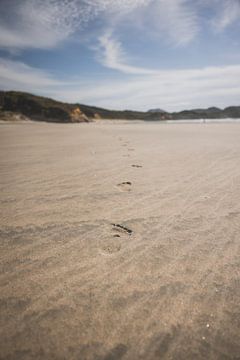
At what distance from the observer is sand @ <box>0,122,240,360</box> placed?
1.06 metres

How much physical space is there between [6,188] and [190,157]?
3184 mm

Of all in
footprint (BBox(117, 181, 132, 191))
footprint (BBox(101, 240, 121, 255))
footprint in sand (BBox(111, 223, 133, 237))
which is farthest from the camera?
footprint (BBox(117, 181, 132, 191))

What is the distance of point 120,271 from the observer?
1.46m

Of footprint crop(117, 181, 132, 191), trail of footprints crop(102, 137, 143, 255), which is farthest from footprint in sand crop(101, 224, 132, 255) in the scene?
footprint crop(117, 181, 132, 191)

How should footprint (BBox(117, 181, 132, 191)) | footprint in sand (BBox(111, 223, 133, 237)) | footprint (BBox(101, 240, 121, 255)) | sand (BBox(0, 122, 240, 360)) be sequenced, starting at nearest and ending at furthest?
sand (BBox(0, 122, 240, 360))
footprint (BBox(101, 240, 121, 255))
footprint in sand (BBox(111, 223, 133, 237))
footprint (BBox(117, 181, 132, 191))

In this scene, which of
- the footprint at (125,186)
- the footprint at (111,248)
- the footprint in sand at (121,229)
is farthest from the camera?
the footprint at (125,186)

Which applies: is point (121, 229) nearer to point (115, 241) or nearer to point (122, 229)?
point (122, 229)

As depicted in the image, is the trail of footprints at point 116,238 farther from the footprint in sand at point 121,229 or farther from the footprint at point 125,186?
the footprint at point 125,186

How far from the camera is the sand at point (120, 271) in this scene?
3.49ft

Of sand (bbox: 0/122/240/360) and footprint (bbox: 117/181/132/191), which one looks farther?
footprint (bbox: 117/181/132/191)

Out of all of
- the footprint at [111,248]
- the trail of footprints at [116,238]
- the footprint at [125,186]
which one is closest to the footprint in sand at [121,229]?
the trail of footprints at [116,238]

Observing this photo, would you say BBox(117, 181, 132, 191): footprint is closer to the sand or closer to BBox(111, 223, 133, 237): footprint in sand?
the sand

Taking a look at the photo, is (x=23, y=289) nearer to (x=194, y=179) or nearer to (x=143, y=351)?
(x=143, y=351)

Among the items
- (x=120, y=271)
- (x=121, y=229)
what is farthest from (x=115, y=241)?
(x=120, y=271)
